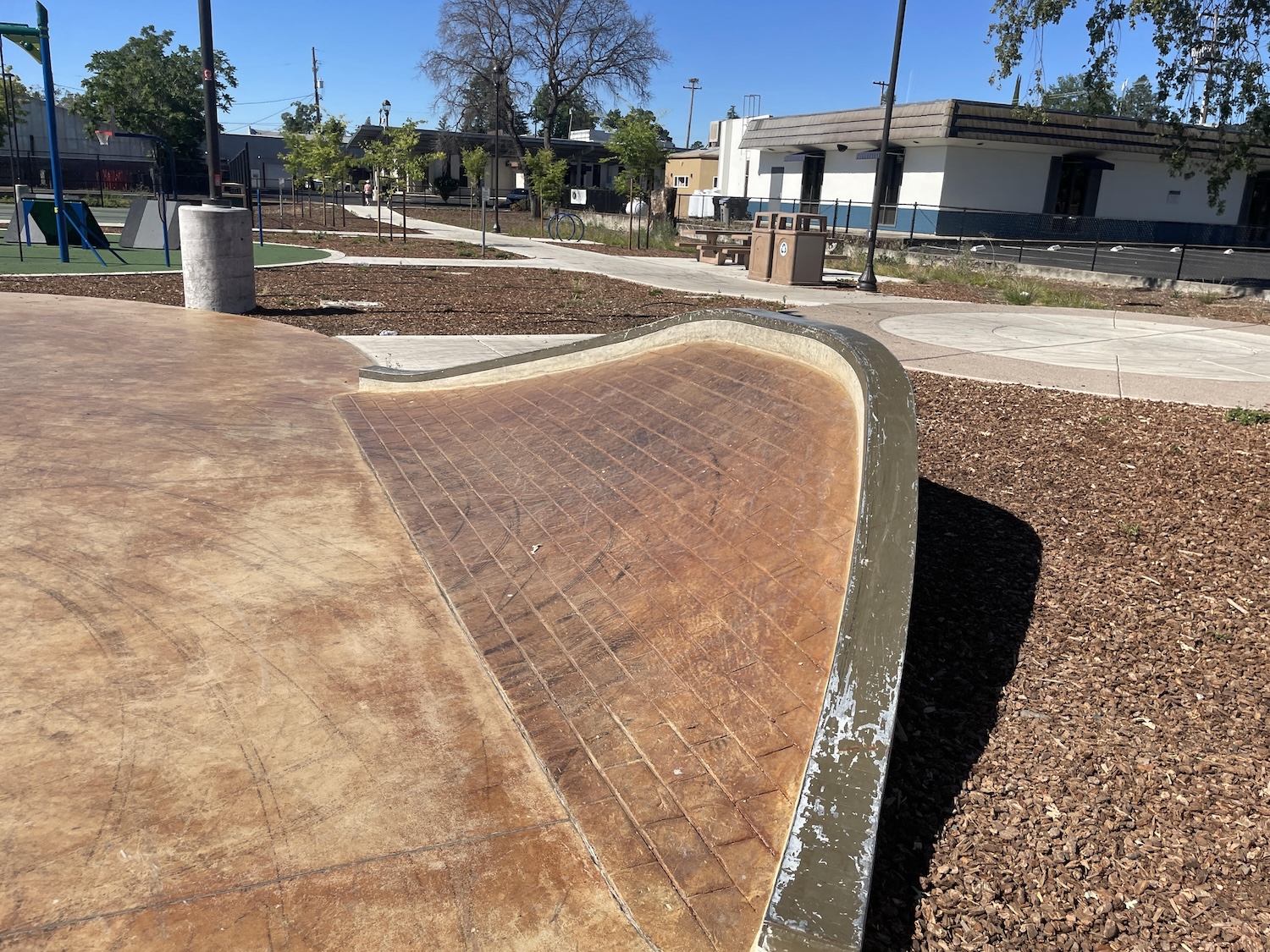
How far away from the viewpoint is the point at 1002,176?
119 feet

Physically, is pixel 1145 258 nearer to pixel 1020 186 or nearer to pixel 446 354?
pixel 1020 186

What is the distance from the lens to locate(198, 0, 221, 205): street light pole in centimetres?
1108

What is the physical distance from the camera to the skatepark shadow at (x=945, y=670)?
102 inches

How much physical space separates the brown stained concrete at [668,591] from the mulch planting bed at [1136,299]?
46.1 feet

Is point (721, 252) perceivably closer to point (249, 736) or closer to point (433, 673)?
point (433, 673)

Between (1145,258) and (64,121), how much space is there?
67.8 metres

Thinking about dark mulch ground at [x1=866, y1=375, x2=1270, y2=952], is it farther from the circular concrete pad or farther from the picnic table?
the picnic table

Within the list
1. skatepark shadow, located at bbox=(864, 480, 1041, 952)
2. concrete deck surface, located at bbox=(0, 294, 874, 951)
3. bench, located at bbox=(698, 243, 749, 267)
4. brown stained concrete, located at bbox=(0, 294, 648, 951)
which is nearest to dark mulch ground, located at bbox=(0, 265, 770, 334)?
concrete deck surface, located at bbox=(0, 294, 874, 951)

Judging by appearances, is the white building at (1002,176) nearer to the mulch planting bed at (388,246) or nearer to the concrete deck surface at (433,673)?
the mulch planting bed at (388,246)

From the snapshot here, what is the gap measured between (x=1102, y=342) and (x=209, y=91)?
1188 centimetres

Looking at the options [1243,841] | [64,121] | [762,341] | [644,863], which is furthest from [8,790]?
[64,121]

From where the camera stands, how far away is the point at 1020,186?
1447 inches

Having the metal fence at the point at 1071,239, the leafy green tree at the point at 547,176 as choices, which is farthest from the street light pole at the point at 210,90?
the leafy green tree at the point at 547,176

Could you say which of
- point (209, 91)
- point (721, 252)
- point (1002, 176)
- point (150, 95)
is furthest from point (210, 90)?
point (150, 95)
